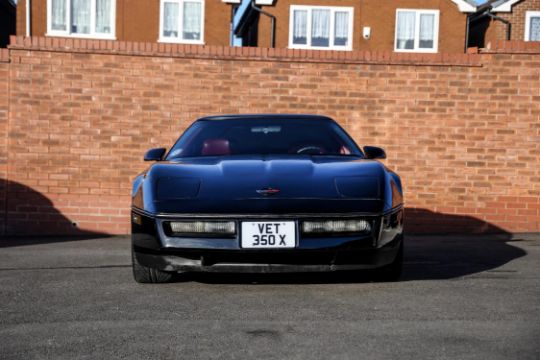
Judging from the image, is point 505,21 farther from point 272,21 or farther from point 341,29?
point 272,21

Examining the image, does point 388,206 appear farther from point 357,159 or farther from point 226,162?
point 226,162

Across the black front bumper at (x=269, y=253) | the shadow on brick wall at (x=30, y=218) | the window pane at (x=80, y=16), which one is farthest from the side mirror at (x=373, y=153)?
the window pane at (x=80, y=16)

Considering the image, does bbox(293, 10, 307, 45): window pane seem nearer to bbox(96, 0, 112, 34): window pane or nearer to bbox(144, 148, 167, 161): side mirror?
bbox(96, 0, 112, 34): window pane

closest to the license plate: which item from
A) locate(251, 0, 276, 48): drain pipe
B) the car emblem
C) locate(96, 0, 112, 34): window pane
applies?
the car emblem

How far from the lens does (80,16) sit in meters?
22.5

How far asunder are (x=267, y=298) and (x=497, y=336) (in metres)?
1.50

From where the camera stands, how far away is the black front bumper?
15.3 feet

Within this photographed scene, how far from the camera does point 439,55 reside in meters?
10.1

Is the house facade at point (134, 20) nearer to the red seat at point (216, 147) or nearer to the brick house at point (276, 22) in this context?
the brick house at point (276, 22)

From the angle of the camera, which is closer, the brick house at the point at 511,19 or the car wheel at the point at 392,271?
the car wheel at the point at 392,271

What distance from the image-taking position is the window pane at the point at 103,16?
889 inches

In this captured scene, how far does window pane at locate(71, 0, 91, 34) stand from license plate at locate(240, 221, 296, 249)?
19211 millimetres

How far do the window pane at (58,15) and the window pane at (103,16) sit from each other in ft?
3.15

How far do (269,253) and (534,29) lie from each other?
24.4 metres
